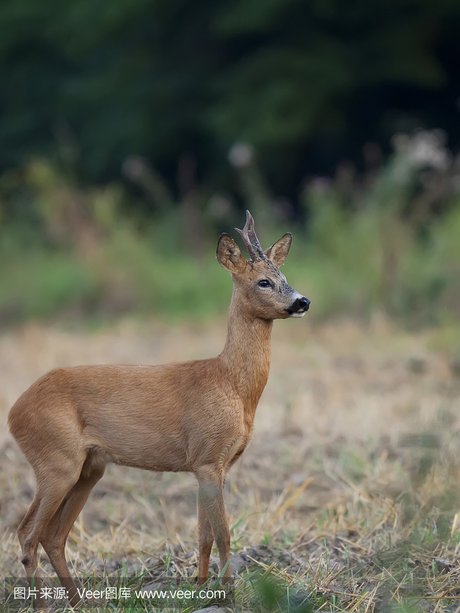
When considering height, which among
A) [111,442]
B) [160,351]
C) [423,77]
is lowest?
[160,351]

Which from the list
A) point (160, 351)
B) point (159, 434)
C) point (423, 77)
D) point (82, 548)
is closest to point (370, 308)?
point (160, 351)

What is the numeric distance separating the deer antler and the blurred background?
713cm

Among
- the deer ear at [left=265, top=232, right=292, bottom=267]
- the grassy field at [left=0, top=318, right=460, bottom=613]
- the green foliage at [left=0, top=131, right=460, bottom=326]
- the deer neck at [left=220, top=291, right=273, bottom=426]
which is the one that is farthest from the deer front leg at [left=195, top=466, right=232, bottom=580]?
the green foliage at [left=0, top=131, right=460, bottom=326]

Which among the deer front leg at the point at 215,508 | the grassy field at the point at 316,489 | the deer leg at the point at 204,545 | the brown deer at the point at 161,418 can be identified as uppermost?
the brown deer at the point at 161,418

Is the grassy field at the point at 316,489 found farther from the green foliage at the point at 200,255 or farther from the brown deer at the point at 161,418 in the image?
the green foliage at the point at 200,255

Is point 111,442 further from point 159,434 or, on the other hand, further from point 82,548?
point 82,548

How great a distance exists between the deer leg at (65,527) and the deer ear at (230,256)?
0.99 m

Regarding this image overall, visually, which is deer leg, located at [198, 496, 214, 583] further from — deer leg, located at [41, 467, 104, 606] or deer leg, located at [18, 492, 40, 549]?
deer leg, located at [18, 492, 40, 549]

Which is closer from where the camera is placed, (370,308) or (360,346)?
(360,346)

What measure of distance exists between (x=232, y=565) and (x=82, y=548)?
1079 mm

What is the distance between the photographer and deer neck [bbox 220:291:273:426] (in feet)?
17.0

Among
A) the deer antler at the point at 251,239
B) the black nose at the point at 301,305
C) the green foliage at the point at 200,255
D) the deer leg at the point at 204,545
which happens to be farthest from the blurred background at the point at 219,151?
the deer leg at the point at 204,545

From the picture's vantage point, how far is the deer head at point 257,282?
17.0 ft

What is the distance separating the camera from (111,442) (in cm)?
512
